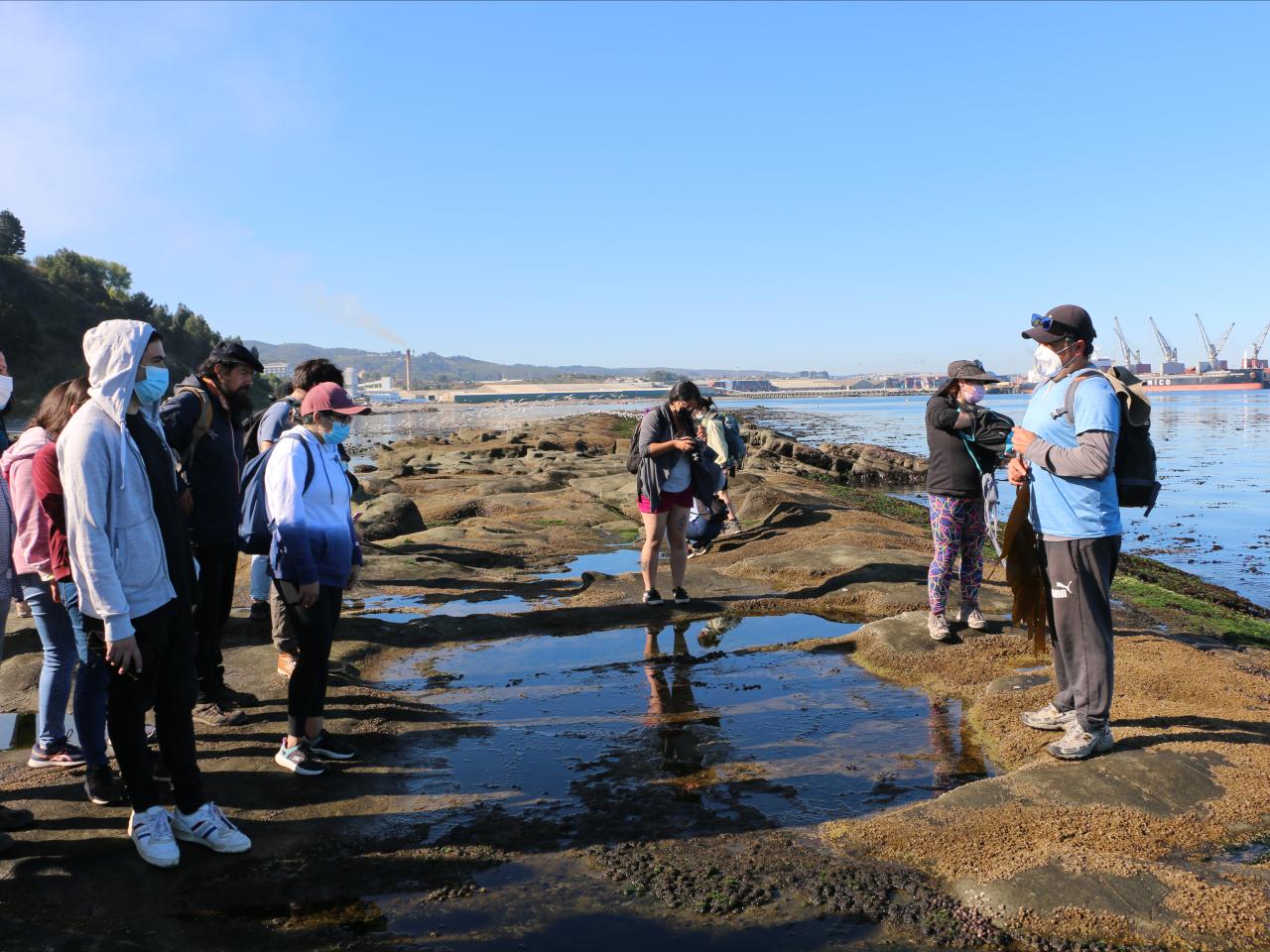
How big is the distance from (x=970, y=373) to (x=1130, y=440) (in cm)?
205

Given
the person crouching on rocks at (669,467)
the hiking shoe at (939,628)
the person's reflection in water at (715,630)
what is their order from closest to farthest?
1. the hiking shoe at (939,628)
2. the person's reflection in water at (715,630)
3. the person crouching on rocks at (669,467)

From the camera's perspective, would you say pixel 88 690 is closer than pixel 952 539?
Yes

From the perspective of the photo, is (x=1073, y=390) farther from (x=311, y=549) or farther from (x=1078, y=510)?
(x=311, y=549)

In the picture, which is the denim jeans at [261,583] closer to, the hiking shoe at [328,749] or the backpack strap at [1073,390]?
the hiking shoe at [328,749]

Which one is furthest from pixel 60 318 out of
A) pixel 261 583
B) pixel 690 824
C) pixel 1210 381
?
pixel 1210 381

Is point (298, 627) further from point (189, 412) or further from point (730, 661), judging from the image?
point (730, 661)

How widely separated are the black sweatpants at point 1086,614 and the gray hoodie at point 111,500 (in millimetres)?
3893

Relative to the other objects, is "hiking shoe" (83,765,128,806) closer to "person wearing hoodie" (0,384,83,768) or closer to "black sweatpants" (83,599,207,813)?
"person wearing hoodie" (0,384,83,768)

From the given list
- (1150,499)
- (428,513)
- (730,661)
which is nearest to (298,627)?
(730,661)

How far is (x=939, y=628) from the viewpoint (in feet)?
21.2

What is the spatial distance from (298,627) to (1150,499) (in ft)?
13.5

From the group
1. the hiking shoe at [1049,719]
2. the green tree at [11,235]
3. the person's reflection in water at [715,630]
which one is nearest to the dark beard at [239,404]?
the person's reflection in water at [715,630]

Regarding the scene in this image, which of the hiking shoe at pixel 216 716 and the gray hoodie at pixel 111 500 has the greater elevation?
the gray hoodie at pixel 111 500

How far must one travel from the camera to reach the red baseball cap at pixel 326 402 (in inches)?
177
